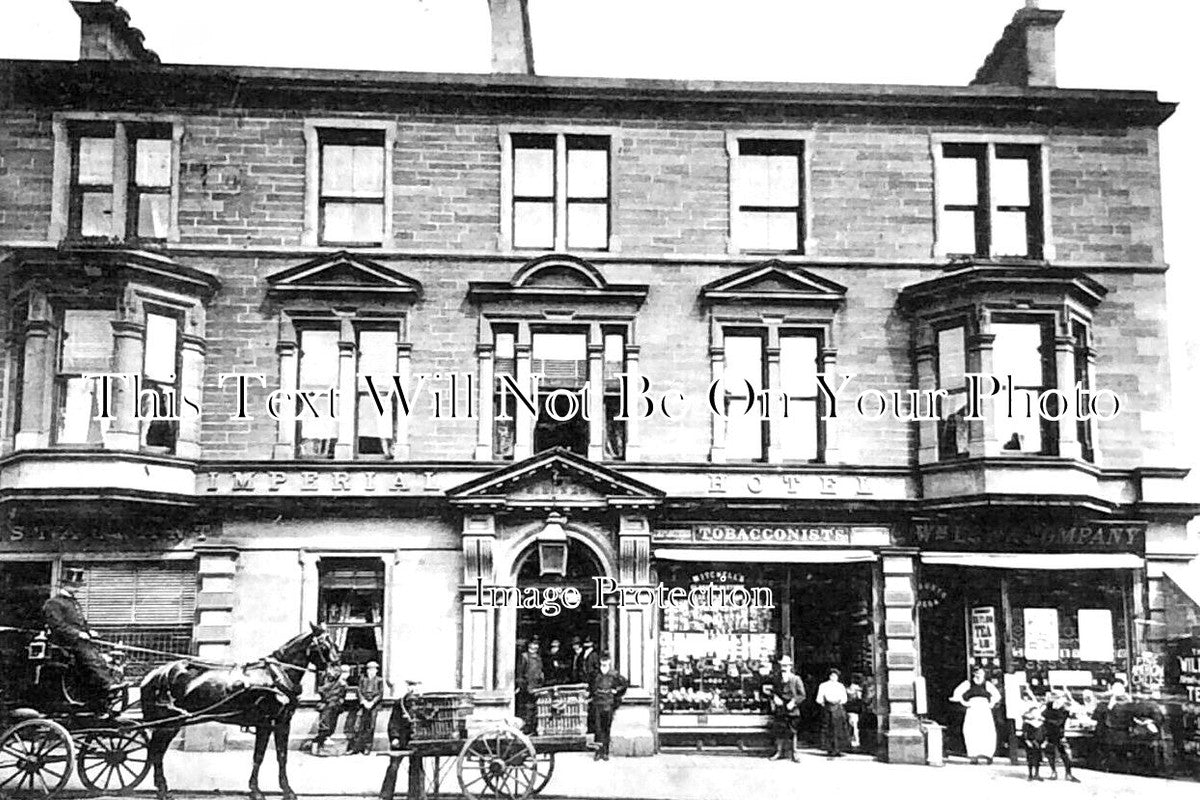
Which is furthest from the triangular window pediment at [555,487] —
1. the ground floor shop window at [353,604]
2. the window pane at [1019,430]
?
the window pane at [1019,430]

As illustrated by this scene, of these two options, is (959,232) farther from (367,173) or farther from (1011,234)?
(367,173)

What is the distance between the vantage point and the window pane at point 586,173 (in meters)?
15.0

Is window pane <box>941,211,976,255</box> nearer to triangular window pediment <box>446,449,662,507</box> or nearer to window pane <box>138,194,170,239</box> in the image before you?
triangular window pediment <box>446,449,662,507</box>

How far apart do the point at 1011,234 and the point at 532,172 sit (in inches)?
270

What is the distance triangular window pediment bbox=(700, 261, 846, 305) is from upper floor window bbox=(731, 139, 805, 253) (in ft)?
1.26

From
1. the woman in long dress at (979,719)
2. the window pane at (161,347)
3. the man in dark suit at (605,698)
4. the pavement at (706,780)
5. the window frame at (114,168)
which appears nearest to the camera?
the pavement at (706,780)

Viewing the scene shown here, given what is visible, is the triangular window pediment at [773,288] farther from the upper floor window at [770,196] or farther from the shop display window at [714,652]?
the shop display window at [714,652]

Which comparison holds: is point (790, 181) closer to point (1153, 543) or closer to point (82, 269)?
point (1153, 543)

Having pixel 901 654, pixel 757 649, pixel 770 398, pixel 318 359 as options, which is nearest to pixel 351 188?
pixel 318 359

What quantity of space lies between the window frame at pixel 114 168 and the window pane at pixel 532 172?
4.55 metres

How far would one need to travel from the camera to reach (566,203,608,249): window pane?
15.0 meters

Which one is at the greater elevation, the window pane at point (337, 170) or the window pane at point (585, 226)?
the window pane at point (337, 170)

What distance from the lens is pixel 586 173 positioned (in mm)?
15062

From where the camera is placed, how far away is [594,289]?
1480cm
